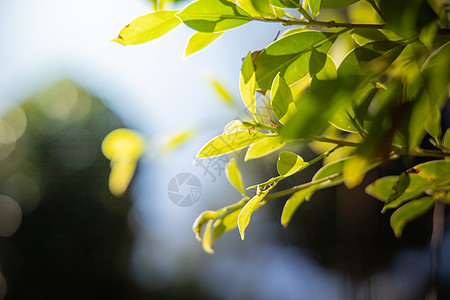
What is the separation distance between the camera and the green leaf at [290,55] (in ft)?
0.59

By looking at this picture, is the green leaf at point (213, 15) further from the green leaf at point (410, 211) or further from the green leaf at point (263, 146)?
the green leaf at point (410, 211)

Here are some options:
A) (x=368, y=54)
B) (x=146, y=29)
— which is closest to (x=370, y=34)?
(x=368, y=54)

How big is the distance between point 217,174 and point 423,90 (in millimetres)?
343

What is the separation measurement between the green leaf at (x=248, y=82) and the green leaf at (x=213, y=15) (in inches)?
0.8

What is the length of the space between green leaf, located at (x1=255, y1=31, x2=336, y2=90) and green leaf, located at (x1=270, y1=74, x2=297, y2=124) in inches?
0.8

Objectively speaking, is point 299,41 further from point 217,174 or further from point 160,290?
point 160,290

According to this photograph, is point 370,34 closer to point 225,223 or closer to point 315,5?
point 315,5

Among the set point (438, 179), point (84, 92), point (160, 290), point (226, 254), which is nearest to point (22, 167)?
point (84, 92)

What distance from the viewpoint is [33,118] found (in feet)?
13.6

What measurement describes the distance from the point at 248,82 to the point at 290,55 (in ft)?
0.10

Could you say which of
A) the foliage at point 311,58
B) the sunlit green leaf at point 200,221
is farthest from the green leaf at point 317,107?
the sunlit green leaf at point 200,221

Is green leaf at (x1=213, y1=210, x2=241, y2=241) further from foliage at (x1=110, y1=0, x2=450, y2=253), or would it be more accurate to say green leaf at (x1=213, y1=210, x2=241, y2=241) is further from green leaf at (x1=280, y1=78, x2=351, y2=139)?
green leaf at (x1=280, y1=78, x2=351, y2=139)

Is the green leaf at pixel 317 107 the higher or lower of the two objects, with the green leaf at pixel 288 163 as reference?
higher

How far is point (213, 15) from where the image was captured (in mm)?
167
